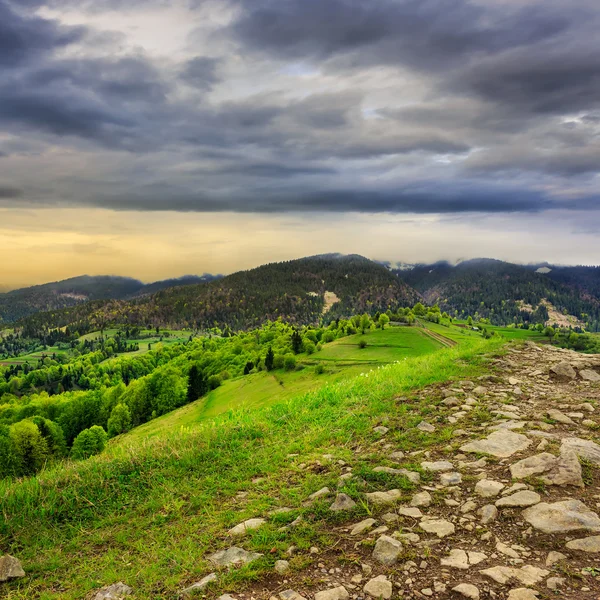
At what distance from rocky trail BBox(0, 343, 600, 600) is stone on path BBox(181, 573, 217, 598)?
0.02 meters

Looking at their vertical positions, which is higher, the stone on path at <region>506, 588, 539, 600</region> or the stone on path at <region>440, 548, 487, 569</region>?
the stone on path at <region>506, 588, 539, 600</region>

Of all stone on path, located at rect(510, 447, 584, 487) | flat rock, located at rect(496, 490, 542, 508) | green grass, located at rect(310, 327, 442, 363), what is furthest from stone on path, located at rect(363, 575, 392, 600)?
green grass, located at rect(310, 327, 442, 363)

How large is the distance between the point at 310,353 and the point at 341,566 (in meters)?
117

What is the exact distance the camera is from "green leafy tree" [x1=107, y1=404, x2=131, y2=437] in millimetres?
96062

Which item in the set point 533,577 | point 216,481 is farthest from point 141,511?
point 533,577

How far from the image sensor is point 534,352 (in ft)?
57.3

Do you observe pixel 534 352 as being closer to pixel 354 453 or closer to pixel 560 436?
pixel 560 436

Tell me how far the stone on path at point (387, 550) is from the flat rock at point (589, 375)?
1101 centimetres

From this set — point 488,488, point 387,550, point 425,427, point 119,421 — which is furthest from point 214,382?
point 387,550

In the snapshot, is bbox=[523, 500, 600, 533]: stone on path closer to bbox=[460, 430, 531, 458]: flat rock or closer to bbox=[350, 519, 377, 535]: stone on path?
bbox=[460, 430, 531, 458]: flat rock

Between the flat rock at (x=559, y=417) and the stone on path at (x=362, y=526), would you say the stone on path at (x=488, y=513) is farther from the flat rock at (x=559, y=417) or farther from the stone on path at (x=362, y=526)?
the flat rock at (x=559, y=417)

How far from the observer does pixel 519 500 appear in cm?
616

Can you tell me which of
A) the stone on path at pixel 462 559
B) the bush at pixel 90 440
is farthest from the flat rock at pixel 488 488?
the bush at pixel 90 440

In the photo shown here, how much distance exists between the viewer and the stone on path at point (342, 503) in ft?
21.2
